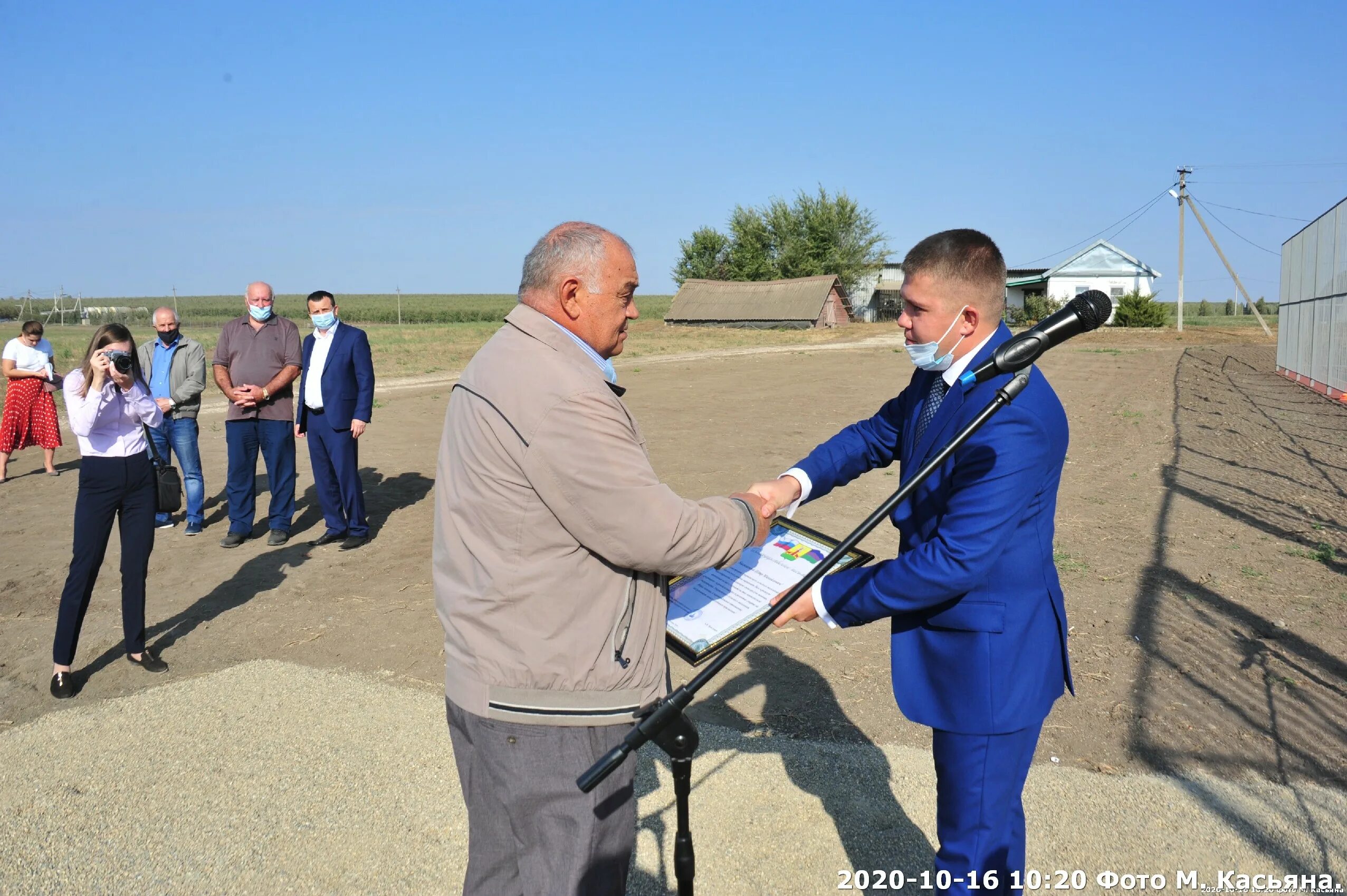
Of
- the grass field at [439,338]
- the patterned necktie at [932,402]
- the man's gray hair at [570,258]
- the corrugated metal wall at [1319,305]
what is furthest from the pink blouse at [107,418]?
the corrugated metal wall at [1319,305]

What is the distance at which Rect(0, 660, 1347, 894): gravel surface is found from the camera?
3566mm

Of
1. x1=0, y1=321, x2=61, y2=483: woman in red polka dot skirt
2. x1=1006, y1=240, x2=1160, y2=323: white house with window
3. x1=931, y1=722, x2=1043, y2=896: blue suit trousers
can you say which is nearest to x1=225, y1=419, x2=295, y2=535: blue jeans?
x1=0, y1=321, x2=61, y2=483: woman in red polka dot skirt

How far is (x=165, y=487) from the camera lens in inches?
229

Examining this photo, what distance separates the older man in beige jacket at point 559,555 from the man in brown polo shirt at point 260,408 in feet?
22.6

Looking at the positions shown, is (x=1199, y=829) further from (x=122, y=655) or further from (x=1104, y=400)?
(x=1104, y=400)

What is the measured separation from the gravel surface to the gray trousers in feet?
4.16

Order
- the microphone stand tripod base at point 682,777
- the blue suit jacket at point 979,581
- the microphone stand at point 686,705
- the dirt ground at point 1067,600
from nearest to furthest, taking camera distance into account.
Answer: the microphone stand at point 686,705 < the microphone stand tripod base at point 682,777 < the blue suit jacket at point 979,581 < the dirt ground at point 1067,600

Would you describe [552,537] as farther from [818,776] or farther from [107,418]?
[107,418]

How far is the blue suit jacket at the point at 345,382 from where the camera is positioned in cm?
842

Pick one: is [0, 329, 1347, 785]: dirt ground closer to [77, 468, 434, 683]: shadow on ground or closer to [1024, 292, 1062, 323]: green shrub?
[77, 468, 434, 683]: shadow on ground

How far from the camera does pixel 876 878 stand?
11.5 feet

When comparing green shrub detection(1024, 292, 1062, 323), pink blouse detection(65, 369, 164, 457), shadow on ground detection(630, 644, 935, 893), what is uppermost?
green shrub detection(1024, 292, 1062, 323)

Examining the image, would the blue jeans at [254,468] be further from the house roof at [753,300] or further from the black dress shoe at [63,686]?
the house roof at [753,300]

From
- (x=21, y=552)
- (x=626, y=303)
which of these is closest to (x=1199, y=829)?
(x=626, y=303)
